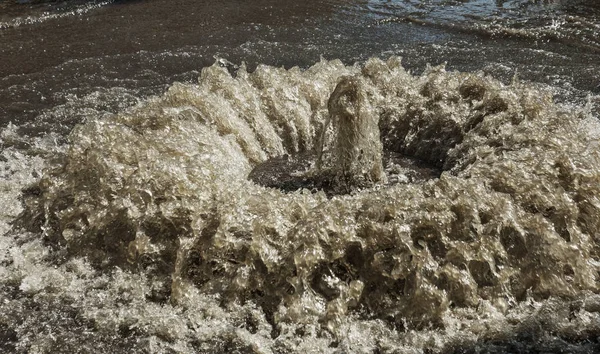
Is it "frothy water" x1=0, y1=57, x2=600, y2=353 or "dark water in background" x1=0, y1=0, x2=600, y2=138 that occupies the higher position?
"frothy water" x1=0, y1=57, x2=600, y2=353

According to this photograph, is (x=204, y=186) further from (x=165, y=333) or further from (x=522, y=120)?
(x=522, y=120)

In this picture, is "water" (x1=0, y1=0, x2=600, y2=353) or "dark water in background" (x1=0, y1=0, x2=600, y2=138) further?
"dark water in background" (x1=0, y1=0, x2=600, y2=138)

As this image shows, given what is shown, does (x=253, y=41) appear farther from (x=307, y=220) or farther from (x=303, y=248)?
(x=303, y=248)

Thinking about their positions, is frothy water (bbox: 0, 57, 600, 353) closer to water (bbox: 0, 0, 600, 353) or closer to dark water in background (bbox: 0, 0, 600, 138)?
water (bbox: 0, 0, 600, 353)

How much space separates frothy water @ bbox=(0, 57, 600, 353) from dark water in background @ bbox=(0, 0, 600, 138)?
273cm

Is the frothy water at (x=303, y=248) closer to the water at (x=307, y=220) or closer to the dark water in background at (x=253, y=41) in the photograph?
the water at (x=307, y=220)

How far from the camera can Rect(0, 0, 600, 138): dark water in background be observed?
27.6 ft

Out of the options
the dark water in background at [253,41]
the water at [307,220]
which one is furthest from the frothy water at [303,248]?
the dark water in background at [253,41]

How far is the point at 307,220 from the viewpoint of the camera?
4.09 meters

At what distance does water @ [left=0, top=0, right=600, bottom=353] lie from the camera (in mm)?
3625

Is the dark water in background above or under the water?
under

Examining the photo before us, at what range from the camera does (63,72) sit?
355 inches

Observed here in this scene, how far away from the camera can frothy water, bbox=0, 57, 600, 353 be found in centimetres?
359

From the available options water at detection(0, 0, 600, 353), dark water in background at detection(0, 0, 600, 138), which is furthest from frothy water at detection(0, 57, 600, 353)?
dark water in background at detection(0, 0, 600, 138)
